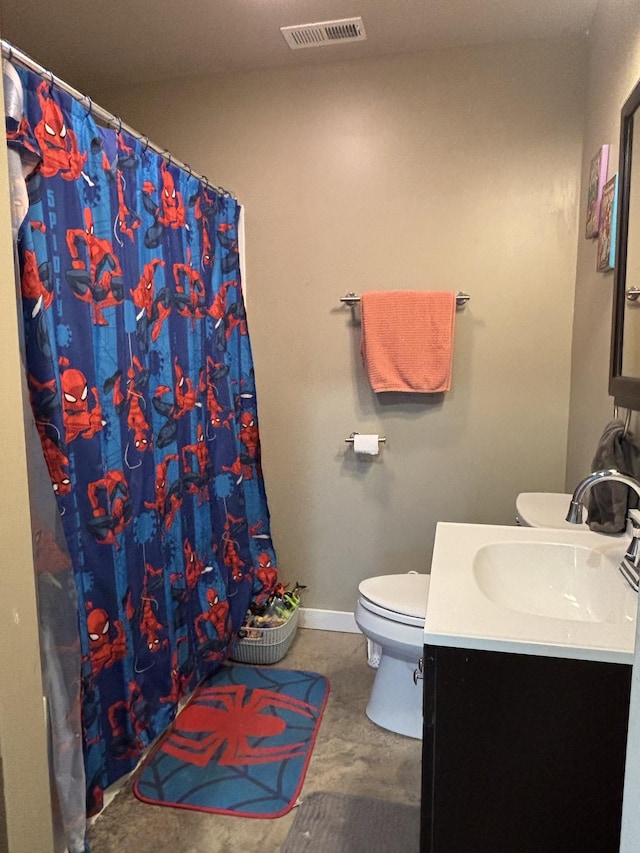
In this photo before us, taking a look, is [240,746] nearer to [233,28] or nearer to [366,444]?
[366,444]

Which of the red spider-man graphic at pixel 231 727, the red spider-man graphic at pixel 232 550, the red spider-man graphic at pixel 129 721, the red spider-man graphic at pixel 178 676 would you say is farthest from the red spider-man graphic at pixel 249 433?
the red spider-man graphic at pixel 129 721

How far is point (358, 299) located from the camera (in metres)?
2.57

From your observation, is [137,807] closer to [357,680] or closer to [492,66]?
[357,680]

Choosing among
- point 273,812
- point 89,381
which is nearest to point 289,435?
point 89,381

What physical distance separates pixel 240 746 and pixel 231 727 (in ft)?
0.36

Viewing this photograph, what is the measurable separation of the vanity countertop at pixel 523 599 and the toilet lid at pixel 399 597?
18.6 inches

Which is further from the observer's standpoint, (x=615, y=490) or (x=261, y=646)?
(x=261, y=646)

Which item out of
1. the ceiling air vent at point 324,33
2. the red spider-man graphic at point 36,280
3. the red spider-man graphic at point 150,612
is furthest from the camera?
the ceiling air vent at point 324,33

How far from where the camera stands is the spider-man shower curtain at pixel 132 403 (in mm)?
1429

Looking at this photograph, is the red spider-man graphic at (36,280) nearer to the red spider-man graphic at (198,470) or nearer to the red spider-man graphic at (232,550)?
the red spider-man graphic at (198,470)

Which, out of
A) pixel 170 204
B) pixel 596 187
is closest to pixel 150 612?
pixel 170 204

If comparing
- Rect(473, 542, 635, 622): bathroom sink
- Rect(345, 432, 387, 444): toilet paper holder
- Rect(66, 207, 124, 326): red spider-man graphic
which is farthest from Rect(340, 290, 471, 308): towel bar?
Rect(473, 542, 635, 622): bathroom sink

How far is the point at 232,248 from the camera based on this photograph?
8.11ft

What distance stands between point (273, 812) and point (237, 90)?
275 centimetres
